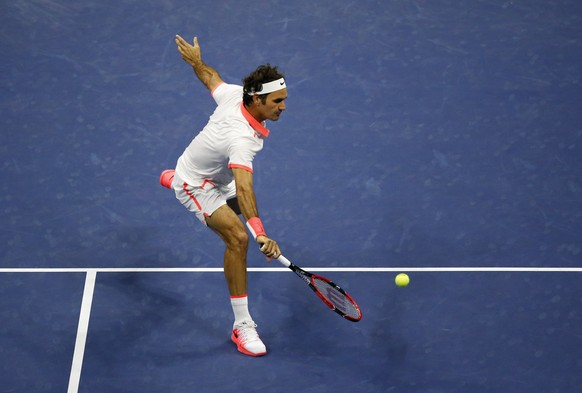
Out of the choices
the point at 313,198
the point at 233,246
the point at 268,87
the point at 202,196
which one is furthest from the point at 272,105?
the point at 313,198

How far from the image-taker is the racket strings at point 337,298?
28.4 feet

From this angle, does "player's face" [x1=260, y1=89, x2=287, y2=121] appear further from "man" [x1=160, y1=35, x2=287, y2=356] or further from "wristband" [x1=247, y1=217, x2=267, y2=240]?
"wristband" [x1=247, y1=217, x2=267, y2=240]

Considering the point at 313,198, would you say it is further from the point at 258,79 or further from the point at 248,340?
the point at 258,79

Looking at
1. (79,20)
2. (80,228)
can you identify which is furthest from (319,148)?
(79,20)

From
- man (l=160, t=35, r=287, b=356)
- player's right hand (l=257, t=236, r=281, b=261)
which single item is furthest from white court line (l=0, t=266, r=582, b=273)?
player's right hand (l=257, t=236, r=281, b=261)

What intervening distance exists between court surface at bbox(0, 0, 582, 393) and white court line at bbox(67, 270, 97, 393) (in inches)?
0.7

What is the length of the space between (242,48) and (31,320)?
14.0 ft

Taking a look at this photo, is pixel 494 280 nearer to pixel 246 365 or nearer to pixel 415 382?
pixel 415 382

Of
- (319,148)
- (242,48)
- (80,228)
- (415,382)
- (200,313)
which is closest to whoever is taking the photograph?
(415,382)

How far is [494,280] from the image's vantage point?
9523mm

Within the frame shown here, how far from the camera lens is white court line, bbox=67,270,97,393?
27.8ft

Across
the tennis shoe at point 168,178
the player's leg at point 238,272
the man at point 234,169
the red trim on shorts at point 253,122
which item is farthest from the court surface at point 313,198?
the red trim on shorts at point 253,122

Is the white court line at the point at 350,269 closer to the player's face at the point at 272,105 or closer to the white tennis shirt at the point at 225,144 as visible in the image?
the white tennis shirt at the point at 225,144

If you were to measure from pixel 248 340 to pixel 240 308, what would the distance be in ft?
0.87
